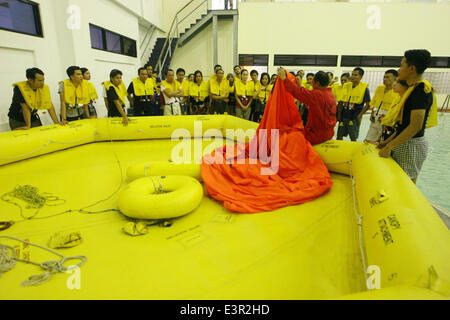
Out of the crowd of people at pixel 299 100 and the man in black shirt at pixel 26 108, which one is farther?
the man in black shirt at pixel 26 108

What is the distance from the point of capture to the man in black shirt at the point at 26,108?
3.30 m

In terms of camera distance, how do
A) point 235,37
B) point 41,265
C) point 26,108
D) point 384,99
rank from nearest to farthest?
point 41,265 < point 384,99 < point 26,108 < point 235,37

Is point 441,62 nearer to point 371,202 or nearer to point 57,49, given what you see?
point 371,202

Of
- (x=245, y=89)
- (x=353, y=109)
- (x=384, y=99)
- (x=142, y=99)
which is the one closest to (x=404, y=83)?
(x=384, y=99)

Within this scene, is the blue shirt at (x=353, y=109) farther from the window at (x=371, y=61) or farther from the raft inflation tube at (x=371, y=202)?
the window at (x=371, y=61)

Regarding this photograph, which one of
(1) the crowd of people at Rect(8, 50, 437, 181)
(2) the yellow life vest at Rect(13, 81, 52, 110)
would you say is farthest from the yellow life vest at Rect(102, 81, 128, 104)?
(2) the yellow life vest at Rect(13, 81, 52, 110)

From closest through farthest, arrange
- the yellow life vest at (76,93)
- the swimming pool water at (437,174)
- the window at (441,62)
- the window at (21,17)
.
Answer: the swimming pool water at (437,174) < the yellow life vest at (76,93) < the window at (21,17) < the window at (441,62)

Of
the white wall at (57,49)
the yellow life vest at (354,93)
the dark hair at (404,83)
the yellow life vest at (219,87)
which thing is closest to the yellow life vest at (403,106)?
the dark hair at (404,83)

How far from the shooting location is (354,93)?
12.5 ft

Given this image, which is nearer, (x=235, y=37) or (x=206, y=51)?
(x=235, y=37)

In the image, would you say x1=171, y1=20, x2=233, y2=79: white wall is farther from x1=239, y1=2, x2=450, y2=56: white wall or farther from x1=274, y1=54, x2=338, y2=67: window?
x1=274, y1=54, x2=338, y2=67: window

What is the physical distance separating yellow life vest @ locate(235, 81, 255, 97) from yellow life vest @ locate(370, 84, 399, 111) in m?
2.15

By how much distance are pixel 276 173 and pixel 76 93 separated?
335 centimetres

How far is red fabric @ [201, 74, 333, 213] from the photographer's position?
2264 mm
